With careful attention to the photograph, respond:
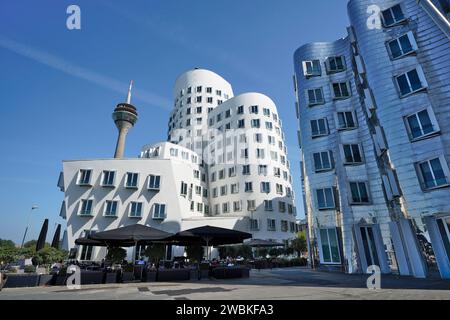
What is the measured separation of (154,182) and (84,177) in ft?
31.0

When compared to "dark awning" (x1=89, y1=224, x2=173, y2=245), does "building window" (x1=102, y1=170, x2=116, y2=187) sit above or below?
above

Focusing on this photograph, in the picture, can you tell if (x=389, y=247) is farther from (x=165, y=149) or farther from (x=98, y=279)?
(x=165, y=149)

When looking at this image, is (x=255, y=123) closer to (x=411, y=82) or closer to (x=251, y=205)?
(x=251, y=205)

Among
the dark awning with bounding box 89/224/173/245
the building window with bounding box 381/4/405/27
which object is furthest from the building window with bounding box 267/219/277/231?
the building window with bounding box 381/4/405/27

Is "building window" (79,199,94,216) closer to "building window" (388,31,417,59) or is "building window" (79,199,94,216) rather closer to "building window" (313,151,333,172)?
"building window" (313,151,333,172)

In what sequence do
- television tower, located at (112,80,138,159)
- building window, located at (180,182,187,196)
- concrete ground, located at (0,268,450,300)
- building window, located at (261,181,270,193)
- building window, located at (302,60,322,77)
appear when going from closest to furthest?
concrete ground, located at (0,268,450,300) < building window, located at (302,60,322,77) < building window, located at (180,182,187,196) < building window, located at (261,181,270,193) < television tower, located at (112,80,138,159)

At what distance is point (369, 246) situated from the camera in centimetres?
1927

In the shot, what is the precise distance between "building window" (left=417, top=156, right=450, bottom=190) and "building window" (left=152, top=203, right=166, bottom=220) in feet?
95.7

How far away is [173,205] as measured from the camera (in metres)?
35.6

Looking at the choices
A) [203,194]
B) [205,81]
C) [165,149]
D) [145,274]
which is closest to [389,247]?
[145,274]

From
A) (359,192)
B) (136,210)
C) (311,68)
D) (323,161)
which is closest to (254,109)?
(311,68)

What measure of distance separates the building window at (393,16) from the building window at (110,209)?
1423 inches

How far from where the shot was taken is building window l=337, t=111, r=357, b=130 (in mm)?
22631

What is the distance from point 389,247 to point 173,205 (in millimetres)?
26333
